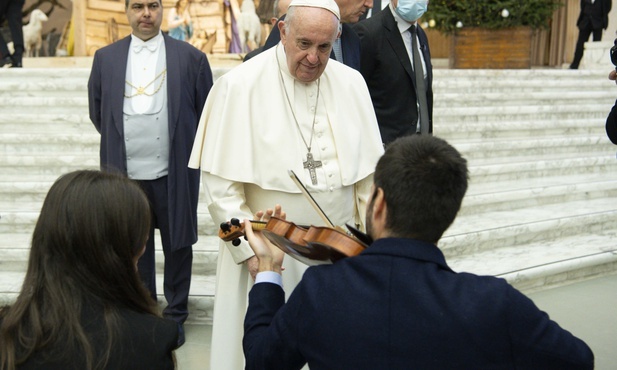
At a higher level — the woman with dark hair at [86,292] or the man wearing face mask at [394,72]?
the man wearing face mask at [394,72]

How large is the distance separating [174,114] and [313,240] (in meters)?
2.47

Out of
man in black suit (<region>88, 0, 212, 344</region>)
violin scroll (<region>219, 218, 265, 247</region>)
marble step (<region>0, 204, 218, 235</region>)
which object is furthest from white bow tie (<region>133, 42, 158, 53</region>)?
violin scroll (<region>219, 218, 265, 247</region>)

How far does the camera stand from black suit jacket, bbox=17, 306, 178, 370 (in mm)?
1728

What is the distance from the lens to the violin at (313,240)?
202cm

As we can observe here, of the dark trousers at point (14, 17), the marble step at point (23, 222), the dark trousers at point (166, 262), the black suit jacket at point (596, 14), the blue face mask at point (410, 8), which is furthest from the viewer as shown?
the black suit jacket at point (596, 14)

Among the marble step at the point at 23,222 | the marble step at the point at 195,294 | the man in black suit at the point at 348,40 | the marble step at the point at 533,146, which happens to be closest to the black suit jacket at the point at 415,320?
the man in black suit at the point at 348,40

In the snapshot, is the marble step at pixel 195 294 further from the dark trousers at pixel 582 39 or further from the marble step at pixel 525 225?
the dark trousers at pixel 582 39

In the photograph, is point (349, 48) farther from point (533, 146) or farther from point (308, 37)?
point (533, 146)

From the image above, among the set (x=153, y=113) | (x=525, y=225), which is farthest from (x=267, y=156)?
(x=525, y=225)

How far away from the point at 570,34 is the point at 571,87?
617 cm

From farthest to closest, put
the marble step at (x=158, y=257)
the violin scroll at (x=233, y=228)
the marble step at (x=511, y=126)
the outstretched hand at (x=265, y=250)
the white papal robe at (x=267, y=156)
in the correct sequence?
the marble step at (x=511, y=126) < the marble step at (x=158, y=257) < the white papal robe at (x=267, y=156) < the violin scroll at (x=233, y=228) < the outstretched hand at (x=265, y=250)

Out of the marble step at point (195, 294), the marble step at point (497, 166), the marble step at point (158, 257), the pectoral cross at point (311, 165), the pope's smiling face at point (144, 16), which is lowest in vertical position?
the marble step at point (195, 294)

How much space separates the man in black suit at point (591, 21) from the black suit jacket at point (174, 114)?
32.6ft

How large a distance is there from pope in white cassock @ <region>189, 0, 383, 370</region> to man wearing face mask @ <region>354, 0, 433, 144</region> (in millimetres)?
1602
